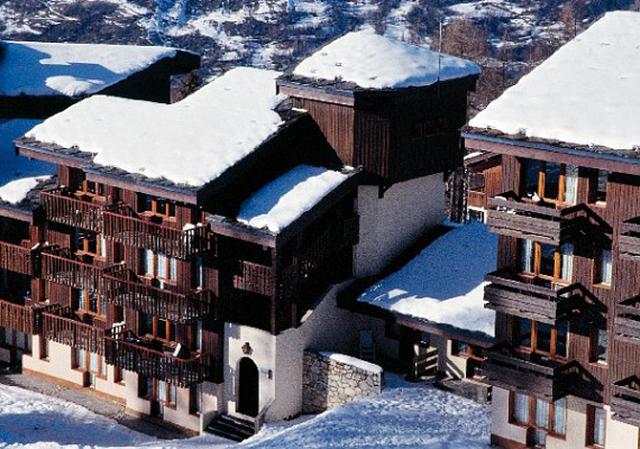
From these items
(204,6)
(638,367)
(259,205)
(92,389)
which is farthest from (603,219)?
(204,6)

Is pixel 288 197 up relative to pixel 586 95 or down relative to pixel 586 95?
down

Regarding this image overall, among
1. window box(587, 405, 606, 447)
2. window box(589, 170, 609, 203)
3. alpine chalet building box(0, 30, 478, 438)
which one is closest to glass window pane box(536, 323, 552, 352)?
window box(587, 405, 606, 447)

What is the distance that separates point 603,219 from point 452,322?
24.4 feet

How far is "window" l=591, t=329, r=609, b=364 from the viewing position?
1357 inches

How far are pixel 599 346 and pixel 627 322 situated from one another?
77.8 inches

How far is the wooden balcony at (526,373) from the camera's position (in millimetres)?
34438

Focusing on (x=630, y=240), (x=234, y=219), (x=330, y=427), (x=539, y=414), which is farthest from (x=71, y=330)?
(x=630, y=240)

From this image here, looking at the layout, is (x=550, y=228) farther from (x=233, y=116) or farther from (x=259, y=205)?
(x=233, y=116)

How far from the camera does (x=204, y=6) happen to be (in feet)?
585

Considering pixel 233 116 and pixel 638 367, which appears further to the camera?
pixel 233 116

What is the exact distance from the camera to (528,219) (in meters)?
34.2

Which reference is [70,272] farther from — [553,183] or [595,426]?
[595,426]

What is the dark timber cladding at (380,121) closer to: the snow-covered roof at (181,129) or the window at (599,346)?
the snow-covered roof at (181,129)

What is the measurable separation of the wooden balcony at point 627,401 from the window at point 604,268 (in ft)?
8.13
